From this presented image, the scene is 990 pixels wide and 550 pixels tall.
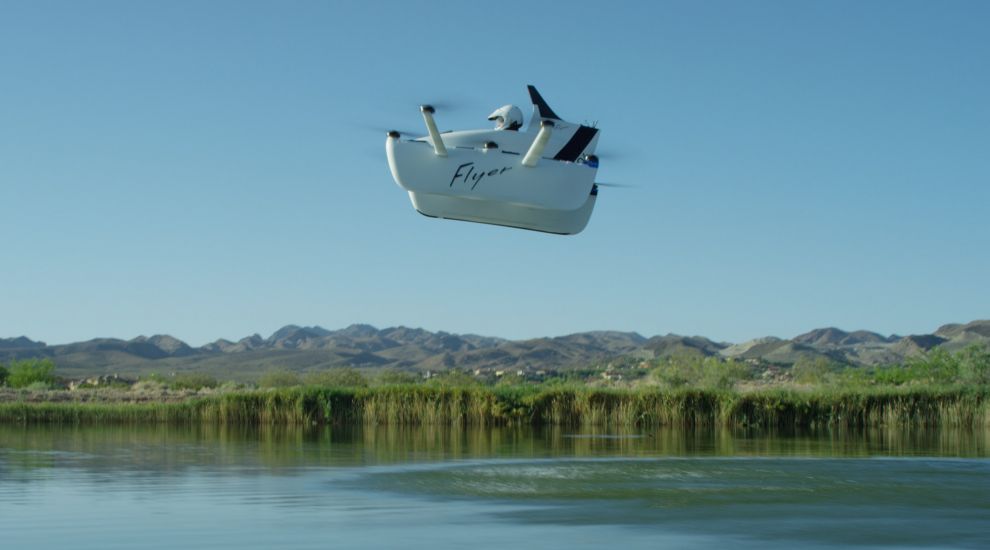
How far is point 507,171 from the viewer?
15984 millimetres

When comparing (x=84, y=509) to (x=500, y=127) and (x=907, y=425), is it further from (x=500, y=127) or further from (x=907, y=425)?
(x=907, y=425)

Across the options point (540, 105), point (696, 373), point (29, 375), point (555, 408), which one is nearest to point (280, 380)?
point (29, 375)

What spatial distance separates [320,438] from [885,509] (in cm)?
1515

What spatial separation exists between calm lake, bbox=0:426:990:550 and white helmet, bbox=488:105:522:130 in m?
5.02

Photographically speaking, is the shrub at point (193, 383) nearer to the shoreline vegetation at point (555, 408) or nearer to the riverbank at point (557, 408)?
the shoreline vegetation at point (555, 408)

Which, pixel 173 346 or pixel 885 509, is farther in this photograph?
pixel 173 346

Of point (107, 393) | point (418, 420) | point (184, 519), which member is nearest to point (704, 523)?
point (184, 519)

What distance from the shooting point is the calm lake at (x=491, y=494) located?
38.7ft

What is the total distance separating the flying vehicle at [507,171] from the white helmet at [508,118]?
0.01m

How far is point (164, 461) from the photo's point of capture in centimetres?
1973

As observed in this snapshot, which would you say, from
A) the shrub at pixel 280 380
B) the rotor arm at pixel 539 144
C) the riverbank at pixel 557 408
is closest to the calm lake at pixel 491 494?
the rotor arm at pixel 539 144

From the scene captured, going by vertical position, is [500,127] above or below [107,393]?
above

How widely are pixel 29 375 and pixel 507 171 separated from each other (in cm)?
3803

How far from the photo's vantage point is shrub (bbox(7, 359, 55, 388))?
4719 centimetres
